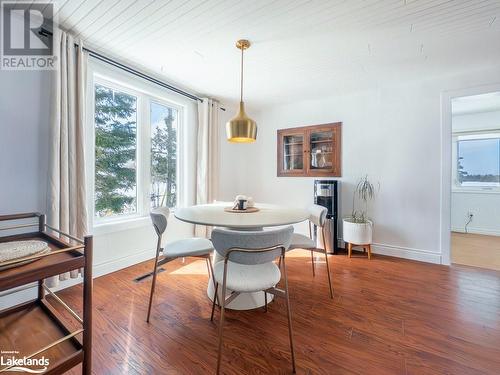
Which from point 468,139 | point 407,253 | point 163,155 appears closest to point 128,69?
point 163,155

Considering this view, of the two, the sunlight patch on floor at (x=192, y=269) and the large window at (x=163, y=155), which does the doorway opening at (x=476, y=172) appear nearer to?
the sunlight patch on floor at (x=192, y=269)

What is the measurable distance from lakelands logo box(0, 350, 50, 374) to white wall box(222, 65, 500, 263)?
343cm

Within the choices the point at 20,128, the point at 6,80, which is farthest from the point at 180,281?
the point at 6,80

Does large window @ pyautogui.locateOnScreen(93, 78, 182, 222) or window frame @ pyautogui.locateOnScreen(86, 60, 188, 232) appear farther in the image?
large window @ pyautogui.locateOnScreen(93, 78, 182, 222)

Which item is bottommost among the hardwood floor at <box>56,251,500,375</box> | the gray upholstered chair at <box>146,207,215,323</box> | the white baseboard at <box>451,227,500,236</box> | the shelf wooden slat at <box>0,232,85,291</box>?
the hardwood floor at <box>56,251,500,375</box>

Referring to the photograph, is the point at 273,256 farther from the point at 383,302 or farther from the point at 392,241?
the point at 392,241

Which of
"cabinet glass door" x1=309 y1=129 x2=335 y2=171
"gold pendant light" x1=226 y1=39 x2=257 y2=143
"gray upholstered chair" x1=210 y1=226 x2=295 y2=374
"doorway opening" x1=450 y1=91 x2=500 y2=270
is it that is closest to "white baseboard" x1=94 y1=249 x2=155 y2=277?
"gray upholstered chair" x1=210 y1=226 x2=295 y2=374

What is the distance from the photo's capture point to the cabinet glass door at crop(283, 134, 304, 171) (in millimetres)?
3915

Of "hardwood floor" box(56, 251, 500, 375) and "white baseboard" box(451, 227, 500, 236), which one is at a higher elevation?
"white baseboard" box(451, 227, 500, 236)

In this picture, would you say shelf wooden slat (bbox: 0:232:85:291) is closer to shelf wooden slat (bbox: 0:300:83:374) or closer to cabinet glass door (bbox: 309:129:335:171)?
shelf wooden slat (bbox: 0:300:83:374)

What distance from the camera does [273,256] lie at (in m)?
1.34

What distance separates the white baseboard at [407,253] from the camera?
294 centimetres

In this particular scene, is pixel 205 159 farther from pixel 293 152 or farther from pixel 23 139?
pixel 23 139

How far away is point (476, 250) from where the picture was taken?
3.43 m
